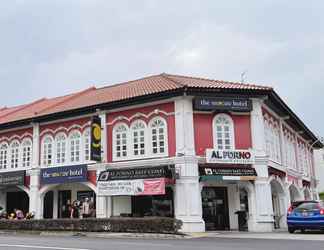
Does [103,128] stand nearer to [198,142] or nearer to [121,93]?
[121,93]

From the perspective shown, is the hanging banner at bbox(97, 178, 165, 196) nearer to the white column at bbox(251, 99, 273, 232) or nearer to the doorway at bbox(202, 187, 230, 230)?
the doorway at bbox(202, 187, 230, 230)

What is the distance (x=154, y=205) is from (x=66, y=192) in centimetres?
689

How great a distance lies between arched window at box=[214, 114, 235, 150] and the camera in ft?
76.0

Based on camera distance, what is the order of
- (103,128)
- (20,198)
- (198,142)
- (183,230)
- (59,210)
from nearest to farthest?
(183,230), (198,142), (103,128), (59,210), (20,198)

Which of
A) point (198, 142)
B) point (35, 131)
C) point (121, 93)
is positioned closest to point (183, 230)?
point (198, 142)

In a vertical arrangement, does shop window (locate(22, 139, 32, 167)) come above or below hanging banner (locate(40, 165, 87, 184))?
above

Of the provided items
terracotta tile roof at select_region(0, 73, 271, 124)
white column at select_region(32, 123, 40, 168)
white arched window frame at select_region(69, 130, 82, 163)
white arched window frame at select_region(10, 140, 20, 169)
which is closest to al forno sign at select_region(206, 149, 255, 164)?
terracotta tile roof at select_region(0, 73, 271, 124)

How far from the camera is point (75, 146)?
2653 cm

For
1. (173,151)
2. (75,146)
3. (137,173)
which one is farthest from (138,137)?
(75,146)

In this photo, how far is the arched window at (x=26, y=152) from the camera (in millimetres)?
28156

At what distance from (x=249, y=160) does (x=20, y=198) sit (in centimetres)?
1650

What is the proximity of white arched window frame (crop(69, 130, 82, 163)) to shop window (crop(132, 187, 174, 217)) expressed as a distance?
4.52 meters

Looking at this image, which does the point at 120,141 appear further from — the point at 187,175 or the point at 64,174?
the point at 187,175

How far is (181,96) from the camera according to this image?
23.0 meters
